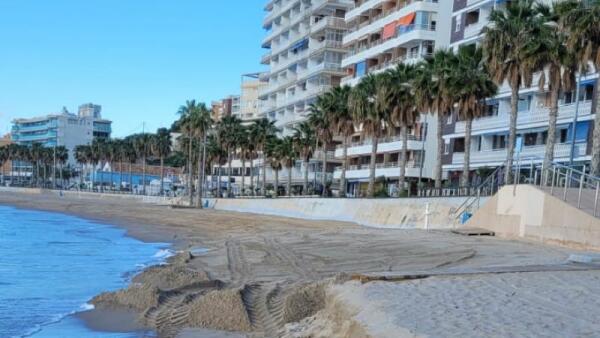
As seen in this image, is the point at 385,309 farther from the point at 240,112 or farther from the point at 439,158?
the point at 240,112

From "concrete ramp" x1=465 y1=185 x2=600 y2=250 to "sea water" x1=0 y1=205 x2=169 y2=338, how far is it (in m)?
13.7

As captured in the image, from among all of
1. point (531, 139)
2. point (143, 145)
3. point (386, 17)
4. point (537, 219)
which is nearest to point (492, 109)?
point (531, 139)

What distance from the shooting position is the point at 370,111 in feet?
172

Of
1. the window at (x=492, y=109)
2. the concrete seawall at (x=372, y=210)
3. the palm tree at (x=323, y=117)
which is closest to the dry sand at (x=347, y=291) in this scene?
the concrete seawall at (x=372, y=210)

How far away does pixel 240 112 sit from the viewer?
14212 cm

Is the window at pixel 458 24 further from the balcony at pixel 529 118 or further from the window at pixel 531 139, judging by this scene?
the window at pixel 531 139

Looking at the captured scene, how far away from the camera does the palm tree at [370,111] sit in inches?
2052

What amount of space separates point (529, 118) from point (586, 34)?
56.7ft

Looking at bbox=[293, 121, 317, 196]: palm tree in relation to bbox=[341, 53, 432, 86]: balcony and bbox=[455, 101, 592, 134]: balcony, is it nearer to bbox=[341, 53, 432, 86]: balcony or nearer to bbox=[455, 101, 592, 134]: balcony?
bbox=[341, 53, 432, 86]: balcony

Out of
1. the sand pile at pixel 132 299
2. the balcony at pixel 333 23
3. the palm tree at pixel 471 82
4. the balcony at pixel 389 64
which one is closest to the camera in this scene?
the sand pile at pixel 132 299

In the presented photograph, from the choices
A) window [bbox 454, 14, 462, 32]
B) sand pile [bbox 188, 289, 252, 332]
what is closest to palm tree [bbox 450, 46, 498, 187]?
window [bbox 454, 14, 462, 32]

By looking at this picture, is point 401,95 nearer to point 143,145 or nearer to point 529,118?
point 529,118

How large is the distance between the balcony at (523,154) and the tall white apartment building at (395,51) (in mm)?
6735

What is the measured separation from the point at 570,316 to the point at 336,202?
136ft
